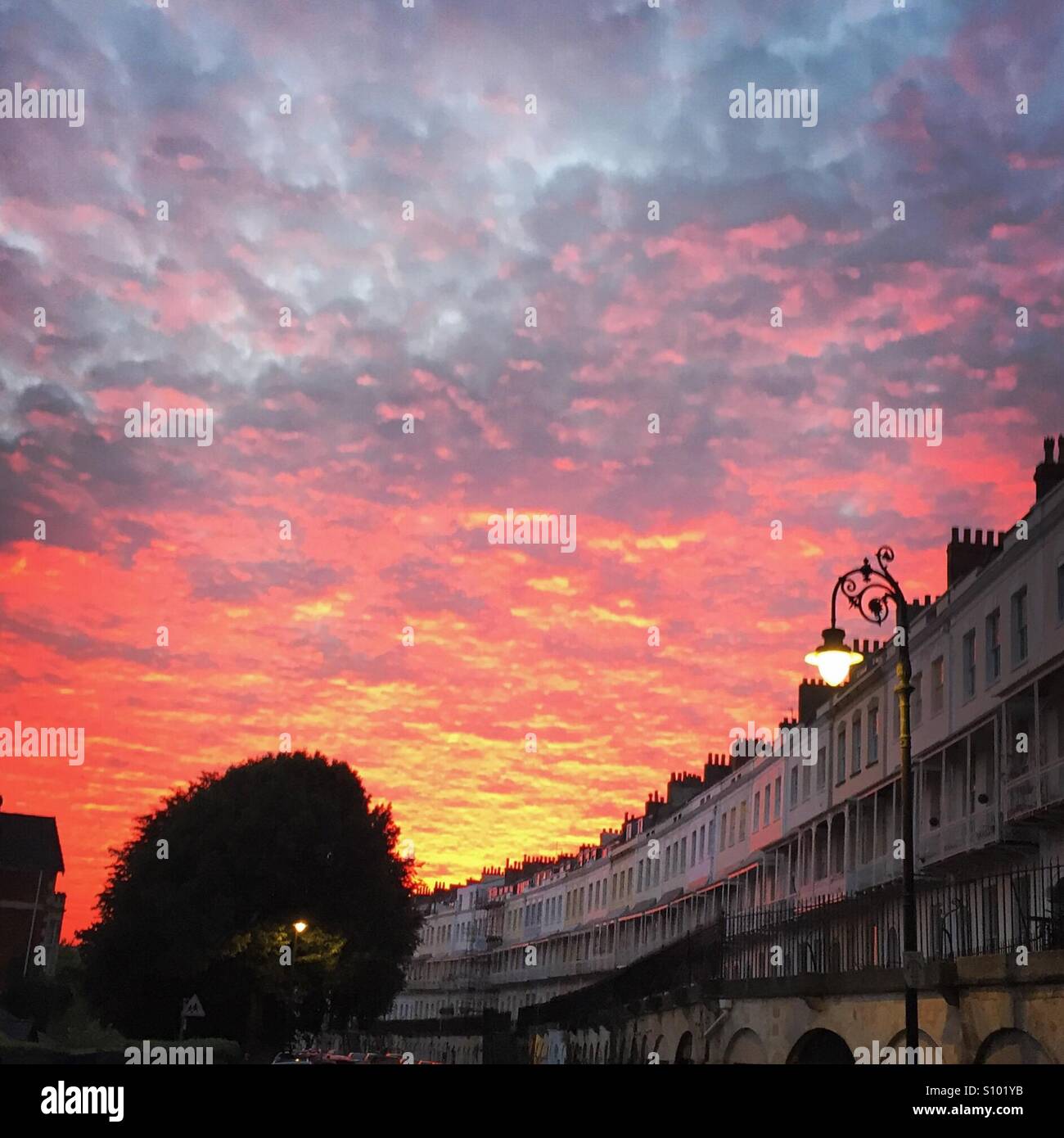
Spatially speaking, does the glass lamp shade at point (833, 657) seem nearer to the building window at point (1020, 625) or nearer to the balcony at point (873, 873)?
the building window at point (1020, 625)

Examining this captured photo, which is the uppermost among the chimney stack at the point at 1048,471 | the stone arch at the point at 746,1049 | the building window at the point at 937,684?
the chimney stack at the point at 1048,471

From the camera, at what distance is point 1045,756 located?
1233 inches

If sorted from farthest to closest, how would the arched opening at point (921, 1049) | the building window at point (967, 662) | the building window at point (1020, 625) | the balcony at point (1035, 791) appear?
the building window at point (967, 662), the building window at point (1020, 625), the balcony at point (1035, 791), the arched opening at point (921, 1049)

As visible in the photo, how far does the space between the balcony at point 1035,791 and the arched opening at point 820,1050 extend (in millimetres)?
12108

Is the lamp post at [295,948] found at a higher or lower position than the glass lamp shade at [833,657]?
lower

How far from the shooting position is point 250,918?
53.1 meters

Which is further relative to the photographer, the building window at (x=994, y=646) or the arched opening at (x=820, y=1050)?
the building window at (x=994, y=646)

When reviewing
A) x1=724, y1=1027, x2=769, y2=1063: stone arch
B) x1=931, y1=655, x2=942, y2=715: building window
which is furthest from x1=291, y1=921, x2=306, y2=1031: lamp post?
x1=724, y1=1027, x2=769, y2=1063: stone arch

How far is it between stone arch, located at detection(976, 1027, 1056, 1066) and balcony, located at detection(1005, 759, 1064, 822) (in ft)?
52.5

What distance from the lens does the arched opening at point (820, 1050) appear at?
59.4ft

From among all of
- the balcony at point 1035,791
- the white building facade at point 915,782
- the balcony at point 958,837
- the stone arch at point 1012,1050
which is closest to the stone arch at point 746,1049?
the white building facade at point 915,782
